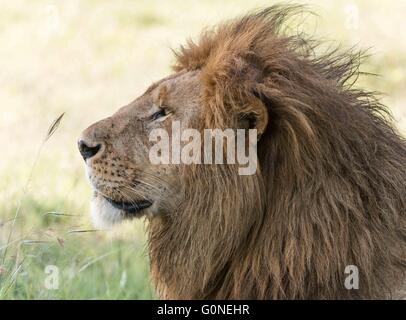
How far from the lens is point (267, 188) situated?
11.7 feet

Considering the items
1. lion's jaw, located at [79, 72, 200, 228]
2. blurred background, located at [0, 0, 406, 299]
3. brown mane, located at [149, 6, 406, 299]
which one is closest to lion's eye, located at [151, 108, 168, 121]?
lion's jaw, located at [79, 72, 200, 228]

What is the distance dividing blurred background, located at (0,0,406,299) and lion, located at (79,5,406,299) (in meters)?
1.10

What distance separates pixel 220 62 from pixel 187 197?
0.50m

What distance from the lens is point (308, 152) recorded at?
11.5 ft

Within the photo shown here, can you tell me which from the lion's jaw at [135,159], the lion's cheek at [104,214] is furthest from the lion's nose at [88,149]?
the lion's cheek at [104,214]

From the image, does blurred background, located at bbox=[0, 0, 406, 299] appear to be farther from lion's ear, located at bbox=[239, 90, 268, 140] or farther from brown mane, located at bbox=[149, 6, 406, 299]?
lion's ear, located at bbox=[239, 90, 268, 140]

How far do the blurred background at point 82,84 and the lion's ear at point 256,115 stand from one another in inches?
57.0

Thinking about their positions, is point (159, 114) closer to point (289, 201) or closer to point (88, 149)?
point (88, 149)

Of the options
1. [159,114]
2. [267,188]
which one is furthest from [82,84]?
[267,188]

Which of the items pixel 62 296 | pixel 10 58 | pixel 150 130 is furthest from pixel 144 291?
pixel 10 58

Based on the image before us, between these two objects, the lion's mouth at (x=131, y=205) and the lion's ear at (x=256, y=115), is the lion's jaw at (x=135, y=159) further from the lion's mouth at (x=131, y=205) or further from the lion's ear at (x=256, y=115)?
the lion's ear at (x=256, y=115)

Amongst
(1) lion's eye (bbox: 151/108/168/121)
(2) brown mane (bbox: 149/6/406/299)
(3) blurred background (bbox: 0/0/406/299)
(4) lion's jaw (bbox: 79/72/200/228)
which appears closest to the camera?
(2) brown mane (bbox: 149/6/406/299)

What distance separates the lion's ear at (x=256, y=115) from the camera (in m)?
3.51

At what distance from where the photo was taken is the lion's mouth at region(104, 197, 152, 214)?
362cm
